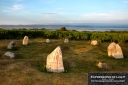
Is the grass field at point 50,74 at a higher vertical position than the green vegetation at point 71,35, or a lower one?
lower

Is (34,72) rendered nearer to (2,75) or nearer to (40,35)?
(2,75)

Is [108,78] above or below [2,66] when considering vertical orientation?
above

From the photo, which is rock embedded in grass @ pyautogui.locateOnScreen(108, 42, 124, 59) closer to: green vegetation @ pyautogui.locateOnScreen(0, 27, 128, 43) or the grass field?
the grass field

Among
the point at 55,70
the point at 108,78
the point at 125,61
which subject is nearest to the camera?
the point at 108,78

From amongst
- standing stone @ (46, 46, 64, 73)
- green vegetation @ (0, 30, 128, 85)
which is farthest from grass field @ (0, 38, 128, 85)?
standing stone @ (46, 46, 64, 73)

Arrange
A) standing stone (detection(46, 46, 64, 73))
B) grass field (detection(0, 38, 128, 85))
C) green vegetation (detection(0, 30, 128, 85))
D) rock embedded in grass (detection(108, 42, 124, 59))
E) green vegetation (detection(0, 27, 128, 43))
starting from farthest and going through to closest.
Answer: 1. green vegetation (detection(0, 27, 128, 43))
2. rock embedded in grass (detection(108, 42, 124, 59))
3. standing stone (detection(46, 46, 64, 73))
4. green vegetation (detection(0, 30, 128, 85))
5. grass field (detection(0, 38, 128, 85))

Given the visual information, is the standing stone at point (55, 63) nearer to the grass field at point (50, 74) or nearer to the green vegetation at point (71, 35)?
the grass field at point (50, 74)

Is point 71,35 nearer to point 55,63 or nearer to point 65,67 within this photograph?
point 65,67

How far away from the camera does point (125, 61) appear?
757 inches

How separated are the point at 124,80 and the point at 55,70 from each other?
6892 mm

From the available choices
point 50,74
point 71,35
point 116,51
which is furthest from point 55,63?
point 71,35

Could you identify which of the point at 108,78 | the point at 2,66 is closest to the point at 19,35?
the point at 2,66

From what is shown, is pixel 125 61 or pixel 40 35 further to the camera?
pixel 40 35

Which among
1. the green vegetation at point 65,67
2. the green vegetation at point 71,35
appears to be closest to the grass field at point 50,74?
the green vegetation at point 65,67
